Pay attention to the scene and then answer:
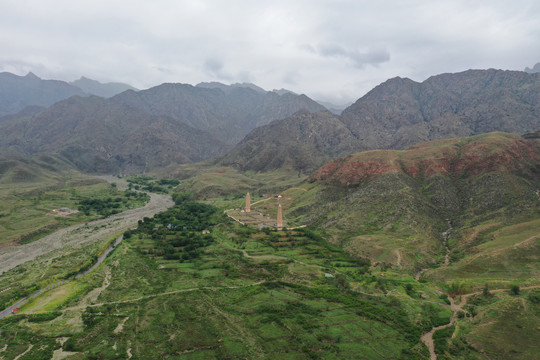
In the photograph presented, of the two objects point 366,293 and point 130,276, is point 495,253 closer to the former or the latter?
point 366,293

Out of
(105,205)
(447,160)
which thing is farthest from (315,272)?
(105,205)

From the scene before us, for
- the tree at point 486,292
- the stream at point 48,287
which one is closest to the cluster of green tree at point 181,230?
the stream at point 48,287

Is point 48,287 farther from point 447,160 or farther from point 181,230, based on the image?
point 447,160

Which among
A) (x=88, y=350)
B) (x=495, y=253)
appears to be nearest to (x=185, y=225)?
(x=88, y=350)

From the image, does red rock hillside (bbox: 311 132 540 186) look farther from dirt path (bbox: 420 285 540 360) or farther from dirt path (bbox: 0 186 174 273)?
dirt path (bbox: 0 186 174 273)

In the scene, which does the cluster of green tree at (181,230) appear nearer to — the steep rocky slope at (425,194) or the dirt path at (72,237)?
the dirt path at (72,237)
